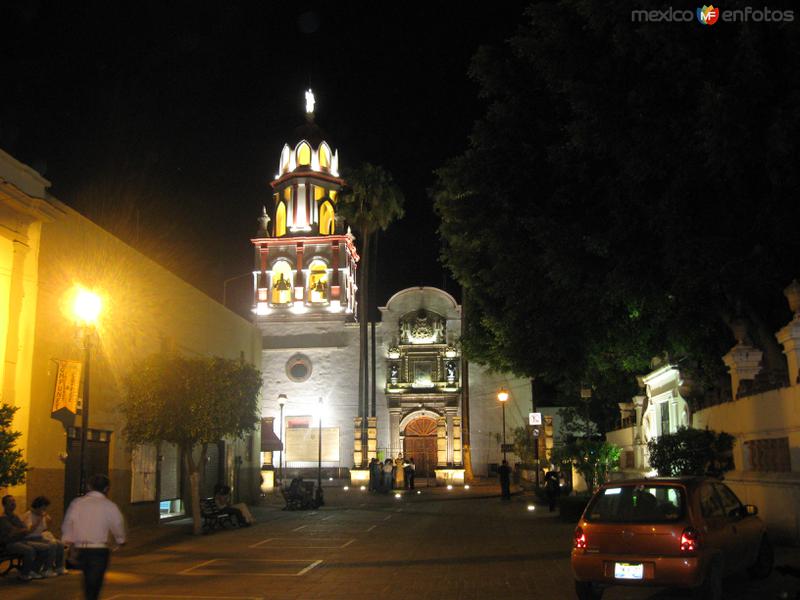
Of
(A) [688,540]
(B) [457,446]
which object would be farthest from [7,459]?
(B) [457,446]

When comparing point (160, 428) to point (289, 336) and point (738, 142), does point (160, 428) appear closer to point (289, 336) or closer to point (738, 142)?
point (738, 142)

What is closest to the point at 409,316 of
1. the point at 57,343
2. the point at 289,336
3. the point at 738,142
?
the point at 289,336

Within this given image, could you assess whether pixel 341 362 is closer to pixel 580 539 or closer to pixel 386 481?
pixel 386 481

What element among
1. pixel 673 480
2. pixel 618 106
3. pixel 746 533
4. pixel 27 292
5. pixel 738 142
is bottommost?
pixel 746 533

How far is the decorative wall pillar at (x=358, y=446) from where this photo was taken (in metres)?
49.4

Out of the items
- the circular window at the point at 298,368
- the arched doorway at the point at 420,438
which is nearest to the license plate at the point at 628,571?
the arched doorway at the point at 420,438

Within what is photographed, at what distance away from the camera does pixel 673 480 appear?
9.58m

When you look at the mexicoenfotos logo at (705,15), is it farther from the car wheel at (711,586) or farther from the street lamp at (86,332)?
the street lamp at (86,332)

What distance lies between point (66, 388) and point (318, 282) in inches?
1521

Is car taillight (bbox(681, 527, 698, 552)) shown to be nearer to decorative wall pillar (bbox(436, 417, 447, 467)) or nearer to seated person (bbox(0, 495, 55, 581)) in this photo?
seated person (bbox(0, 495, 55, 581))

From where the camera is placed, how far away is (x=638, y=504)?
9.52 meters

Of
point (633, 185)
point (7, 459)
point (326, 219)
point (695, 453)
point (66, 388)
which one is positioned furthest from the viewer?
point (326, 219)

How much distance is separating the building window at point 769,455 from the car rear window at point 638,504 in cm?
569

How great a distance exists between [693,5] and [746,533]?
349 inches
